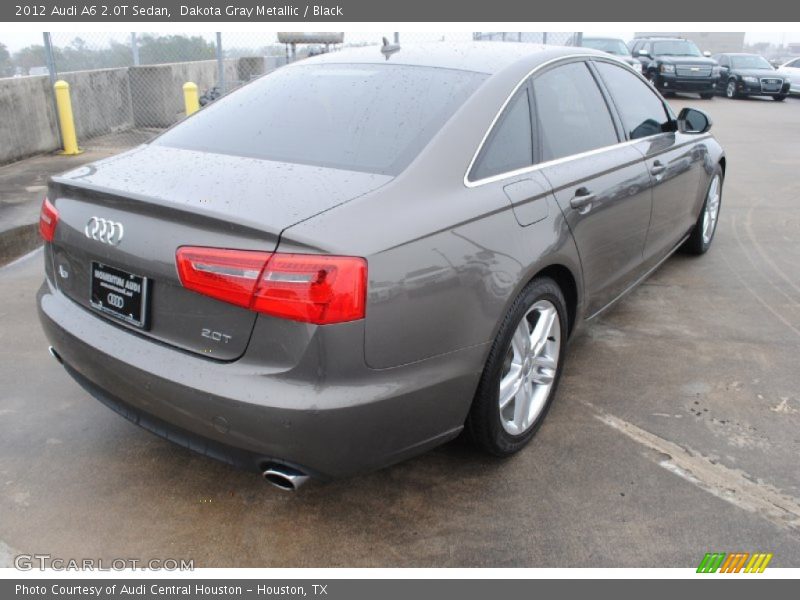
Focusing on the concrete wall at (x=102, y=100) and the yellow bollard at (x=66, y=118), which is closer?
the concrete wall at (x=102, y=100)

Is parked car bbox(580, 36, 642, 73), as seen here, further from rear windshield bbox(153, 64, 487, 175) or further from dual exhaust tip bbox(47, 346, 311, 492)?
dual exhaust tip bbox(47, 346, 311, 492)

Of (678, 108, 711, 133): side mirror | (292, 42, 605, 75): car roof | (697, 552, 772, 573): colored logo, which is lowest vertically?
(697, 552, 772, 573): colored logo

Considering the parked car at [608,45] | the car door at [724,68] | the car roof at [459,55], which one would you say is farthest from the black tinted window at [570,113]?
the car door at [724,68]

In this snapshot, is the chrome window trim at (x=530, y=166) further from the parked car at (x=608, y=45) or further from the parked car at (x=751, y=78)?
the parked car at (x=751, y=78)

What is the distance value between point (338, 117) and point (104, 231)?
99 cm

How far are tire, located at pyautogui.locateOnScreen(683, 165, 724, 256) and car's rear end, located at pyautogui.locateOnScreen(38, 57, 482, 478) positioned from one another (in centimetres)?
323

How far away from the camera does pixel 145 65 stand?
12367mm

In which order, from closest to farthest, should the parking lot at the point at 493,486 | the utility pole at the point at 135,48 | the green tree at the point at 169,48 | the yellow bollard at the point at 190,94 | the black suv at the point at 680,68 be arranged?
the parking lot at the point at 493,486
the yellow bollard at the point at 190,94
the utility pole at the point at 135,48
the green tree at the point at 169,48
the black suv at the point at 680,68

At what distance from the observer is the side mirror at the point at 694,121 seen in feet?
14.7

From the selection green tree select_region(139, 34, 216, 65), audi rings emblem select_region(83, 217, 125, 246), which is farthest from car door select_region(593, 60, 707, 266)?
green tree select_region(139, 34, 216, 65)

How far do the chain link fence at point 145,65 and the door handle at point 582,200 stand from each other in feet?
22.6

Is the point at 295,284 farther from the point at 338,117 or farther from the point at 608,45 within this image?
the point at 608,45

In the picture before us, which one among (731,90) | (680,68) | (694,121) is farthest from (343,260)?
(731,90)

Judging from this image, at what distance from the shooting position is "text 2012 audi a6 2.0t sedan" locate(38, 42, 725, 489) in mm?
2078
